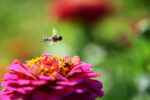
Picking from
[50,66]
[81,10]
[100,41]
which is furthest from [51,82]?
[100,41]

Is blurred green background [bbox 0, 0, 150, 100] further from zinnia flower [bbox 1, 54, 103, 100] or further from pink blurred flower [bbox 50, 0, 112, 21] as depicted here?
zinnia flower [bbox 1, 54, 103, 100]

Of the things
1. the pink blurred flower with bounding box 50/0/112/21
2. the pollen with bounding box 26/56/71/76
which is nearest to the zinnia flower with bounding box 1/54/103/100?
the pollen with bounding box 26/56/71/76

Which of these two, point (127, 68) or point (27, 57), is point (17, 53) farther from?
point (127, 68)

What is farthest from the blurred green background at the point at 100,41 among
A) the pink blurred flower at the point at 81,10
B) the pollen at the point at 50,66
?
the pollen at the point at 50,66

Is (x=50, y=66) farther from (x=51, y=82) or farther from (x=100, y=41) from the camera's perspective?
(x=100, y=41)

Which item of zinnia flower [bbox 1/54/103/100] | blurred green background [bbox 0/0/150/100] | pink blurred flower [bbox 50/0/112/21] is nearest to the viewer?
zinnia flower [bbox 1/54/103/100]

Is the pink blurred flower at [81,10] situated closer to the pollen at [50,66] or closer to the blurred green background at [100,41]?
the blurred green background at [100,41]

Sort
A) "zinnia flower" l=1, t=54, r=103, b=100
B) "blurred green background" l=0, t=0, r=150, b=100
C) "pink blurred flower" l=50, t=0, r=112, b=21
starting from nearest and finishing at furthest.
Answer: "zinnia flower" l=1, t=54, r=103, b=100, "blurred green background" l=0, t=0, r=150, b=100, "pink blurred flower" l=50, t=0, r=112, b=21

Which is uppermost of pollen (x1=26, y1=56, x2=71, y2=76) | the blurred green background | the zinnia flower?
the blurred green background
